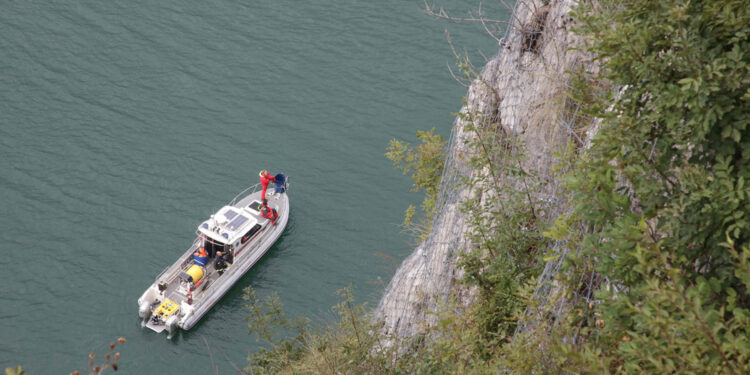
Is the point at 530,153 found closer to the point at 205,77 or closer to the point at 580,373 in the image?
the point at 580,373

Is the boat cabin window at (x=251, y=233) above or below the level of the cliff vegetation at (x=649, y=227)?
below

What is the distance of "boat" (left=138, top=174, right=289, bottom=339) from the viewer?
80.8 feet

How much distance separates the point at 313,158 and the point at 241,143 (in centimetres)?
369

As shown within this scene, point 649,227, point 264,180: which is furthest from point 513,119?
point 264,180

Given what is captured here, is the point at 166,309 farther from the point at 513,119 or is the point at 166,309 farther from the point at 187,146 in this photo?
the point at 513,119

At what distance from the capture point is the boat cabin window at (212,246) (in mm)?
26062

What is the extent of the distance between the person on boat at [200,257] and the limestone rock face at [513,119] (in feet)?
44.6

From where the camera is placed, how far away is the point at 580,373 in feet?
19.6

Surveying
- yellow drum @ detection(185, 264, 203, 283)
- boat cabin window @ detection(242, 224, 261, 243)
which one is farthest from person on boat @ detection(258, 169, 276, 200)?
yellow drum @ detection(185, 264, 203, 283)

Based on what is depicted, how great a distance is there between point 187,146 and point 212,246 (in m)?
7.96

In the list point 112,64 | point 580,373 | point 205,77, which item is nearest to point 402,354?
point 580,373

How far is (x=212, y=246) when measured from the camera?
26.3 m

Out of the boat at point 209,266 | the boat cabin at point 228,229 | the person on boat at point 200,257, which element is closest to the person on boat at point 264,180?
the boat at point 209,266

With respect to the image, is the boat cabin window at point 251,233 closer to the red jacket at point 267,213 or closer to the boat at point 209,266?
Result: the boat at point 209,266
